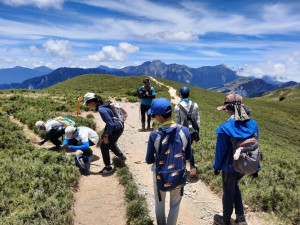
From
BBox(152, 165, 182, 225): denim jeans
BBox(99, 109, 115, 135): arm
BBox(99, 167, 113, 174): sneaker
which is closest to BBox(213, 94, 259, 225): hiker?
BBox(152, 165, 182, 225): denim jeans

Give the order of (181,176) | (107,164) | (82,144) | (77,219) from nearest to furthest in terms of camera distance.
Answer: (181,176), (77,219), (107,164), (82,144)

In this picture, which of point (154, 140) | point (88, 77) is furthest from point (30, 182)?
point (88, 77)

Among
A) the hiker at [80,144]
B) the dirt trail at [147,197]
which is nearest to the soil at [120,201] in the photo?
the dirt trail at [147,197]

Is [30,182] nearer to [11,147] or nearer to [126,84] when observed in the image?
[11,147]

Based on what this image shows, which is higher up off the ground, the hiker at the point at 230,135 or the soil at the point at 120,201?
the hiker at the point at 230,135

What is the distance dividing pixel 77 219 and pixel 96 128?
1025 cm

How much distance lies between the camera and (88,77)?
93.6 metres

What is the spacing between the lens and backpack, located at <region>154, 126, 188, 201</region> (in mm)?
4258

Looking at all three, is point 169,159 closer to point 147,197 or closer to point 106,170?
point 147,197

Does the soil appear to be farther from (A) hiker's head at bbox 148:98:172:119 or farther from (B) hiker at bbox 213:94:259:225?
(A) hiker's head at bbox 148:98:172:119

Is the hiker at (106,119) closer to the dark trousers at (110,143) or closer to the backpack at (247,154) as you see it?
the dark trousers at (110,143)

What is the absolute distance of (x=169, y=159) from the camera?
4.27 metres

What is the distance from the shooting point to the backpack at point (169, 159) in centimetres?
426

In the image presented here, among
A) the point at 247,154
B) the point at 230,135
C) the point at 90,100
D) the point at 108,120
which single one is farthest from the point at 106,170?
the point at 247,154
